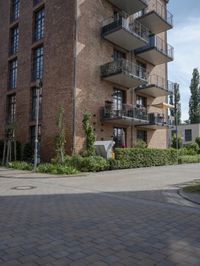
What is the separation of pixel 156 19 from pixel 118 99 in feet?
28.7

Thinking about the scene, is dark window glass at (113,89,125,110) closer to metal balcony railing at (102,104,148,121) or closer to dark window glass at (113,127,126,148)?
metal balcony railing at (102,104,148,121)

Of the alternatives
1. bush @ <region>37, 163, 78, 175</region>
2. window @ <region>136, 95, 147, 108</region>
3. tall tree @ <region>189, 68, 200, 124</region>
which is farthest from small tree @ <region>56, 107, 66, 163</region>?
tall tree @ <region>189, 68, 200, 124</region>

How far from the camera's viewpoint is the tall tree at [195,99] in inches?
2443

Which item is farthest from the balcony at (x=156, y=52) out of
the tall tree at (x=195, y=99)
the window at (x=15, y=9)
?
the tall tree at (x=195, y=99)

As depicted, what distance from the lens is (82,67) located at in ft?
70.6

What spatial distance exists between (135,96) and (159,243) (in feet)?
76.0

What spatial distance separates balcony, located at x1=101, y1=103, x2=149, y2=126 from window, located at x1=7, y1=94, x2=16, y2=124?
9215 millimetres

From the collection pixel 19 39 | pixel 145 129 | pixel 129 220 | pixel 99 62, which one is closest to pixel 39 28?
→ pixel 19 39

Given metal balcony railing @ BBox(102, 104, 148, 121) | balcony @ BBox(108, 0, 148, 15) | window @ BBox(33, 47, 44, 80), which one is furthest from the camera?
balcony @ BBox(108, 0, 148, 15)

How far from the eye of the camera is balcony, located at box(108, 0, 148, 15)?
24.5 meters

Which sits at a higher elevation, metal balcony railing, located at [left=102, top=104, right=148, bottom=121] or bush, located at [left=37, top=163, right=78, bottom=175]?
metal balcony railing, located at [left=102, top=104, right=148, bottom=121]

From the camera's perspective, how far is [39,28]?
82.4 ft

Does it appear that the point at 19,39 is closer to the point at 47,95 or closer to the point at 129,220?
the point at 47,95

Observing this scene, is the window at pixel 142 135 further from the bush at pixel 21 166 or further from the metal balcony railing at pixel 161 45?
the bush at pixel 21 166
